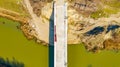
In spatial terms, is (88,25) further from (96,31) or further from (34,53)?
(34,53)

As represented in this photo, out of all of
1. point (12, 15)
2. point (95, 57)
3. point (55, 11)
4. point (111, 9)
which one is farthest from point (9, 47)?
point (111, 9)

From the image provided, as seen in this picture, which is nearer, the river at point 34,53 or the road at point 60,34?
the road at point 60,34

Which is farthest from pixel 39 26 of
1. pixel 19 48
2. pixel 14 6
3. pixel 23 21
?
pixel 14 6

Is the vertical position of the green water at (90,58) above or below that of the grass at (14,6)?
below

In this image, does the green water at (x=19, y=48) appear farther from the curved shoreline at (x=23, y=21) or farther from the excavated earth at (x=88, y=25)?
the excavated earth at (x=88, y=25)

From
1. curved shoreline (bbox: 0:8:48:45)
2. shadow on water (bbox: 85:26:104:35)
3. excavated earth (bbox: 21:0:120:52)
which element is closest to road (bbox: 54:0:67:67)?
excavated earth (bbox: 21:0:120:52)

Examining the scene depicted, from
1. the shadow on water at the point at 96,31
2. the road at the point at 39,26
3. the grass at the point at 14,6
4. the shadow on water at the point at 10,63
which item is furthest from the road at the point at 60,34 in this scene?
the shadow on water at the point at 10,63

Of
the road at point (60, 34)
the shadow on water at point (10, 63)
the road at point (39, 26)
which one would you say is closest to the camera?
the road at point (60, 34)

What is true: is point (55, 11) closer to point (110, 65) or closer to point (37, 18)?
point (37, 18)
